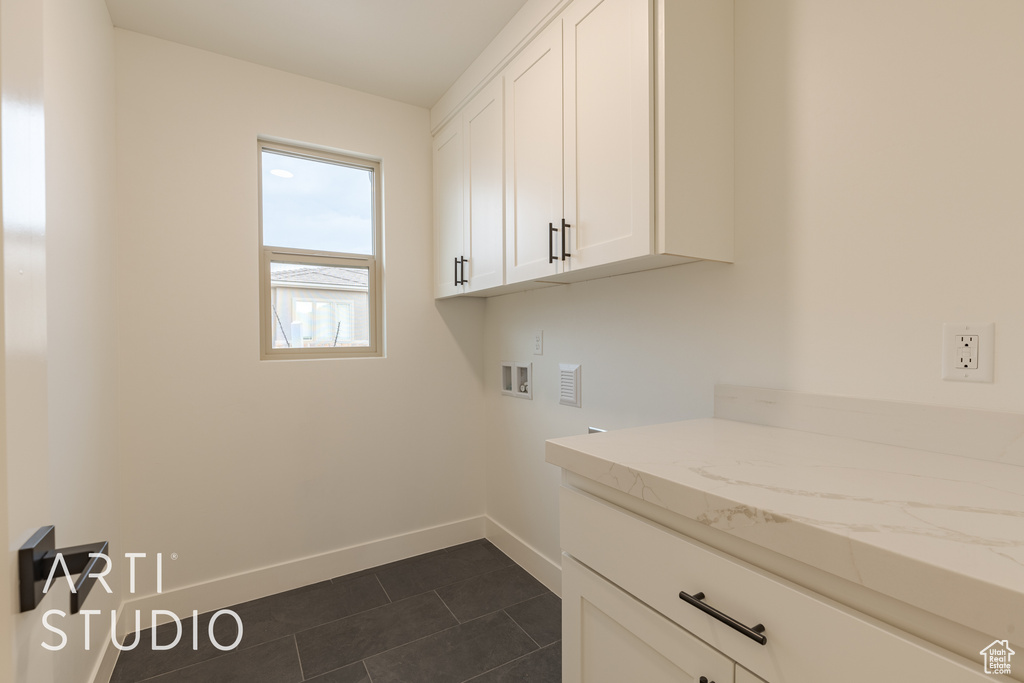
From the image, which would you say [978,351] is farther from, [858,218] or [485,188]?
[485,188]

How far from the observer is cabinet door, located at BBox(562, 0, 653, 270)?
131 centimetres

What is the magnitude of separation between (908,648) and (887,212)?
3.17 feet

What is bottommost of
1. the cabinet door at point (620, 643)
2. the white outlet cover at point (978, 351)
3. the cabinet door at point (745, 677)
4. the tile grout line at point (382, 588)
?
the tile grout line at point (382, 588)

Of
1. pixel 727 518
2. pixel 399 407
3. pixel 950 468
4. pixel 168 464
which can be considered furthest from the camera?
pixel 399 407

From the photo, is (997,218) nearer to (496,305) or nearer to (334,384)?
(496,305)

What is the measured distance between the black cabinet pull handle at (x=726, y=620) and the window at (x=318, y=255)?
212 cm

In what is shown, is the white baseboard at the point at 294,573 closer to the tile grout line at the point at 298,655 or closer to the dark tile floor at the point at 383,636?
the dark tile floor at the point at 383,636

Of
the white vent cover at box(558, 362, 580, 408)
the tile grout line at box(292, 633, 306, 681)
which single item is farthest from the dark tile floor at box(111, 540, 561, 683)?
the white vent cover at box(558, 362, 580, 408)

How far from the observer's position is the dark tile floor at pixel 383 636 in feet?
5.58

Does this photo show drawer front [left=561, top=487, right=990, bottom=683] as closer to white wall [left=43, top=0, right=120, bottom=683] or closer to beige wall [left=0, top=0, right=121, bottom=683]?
beige wall [left=0, top=0, right=121, bottom=683]

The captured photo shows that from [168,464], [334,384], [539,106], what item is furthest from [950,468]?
[168,464]

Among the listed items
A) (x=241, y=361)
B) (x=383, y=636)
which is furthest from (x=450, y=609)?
(x=241, y=361)

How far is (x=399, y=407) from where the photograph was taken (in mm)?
2611

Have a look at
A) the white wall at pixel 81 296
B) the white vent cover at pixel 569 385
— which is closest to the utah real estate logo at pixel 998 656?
the white wall at pixel 81 296
